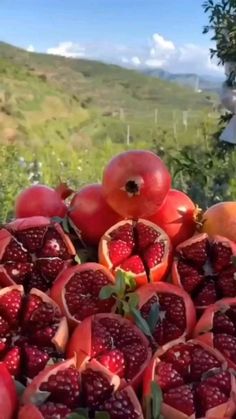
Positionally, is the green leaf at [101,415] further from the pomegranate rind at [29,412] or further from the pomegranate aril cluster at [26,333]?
the pomegranate aril cluster at [26,333]

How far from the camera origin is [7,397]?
1.07 meters

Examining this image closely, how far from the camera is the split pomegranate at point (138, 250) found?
145cm

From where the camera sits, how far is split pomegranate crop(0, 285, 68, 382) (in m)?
1.19

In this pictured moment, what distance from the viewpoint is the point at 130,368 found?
1.17 meters

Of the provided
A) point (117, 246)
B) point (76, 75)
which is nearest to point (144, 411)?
point (117, 246)

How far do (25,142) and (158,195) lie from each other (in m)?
17.4

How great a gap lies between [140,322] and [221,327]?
144 millimetres

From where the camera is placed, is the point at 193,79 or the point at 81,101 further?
the point at 81,101

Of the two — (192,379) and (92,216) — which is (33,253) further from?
(192,379)

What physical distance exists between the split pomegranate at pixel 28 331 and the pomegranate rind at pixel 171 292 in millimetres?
155

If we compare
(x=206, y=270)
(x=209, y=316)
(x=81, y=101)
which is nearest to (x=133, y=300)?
(x=209, y=316)

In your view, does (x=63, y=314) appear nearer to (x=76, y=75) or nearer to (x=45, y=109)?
(x=45, y=109)

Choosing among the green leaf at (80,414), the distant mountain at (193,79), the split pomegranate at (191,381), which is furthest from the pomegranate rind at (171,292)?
the distant mountain at (193,79)

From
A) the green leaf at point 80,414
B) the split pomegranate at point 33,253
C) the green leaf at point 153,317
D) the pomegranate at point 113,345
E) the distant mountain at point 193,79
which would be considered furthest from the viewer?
the distant mountain at point 193,79
